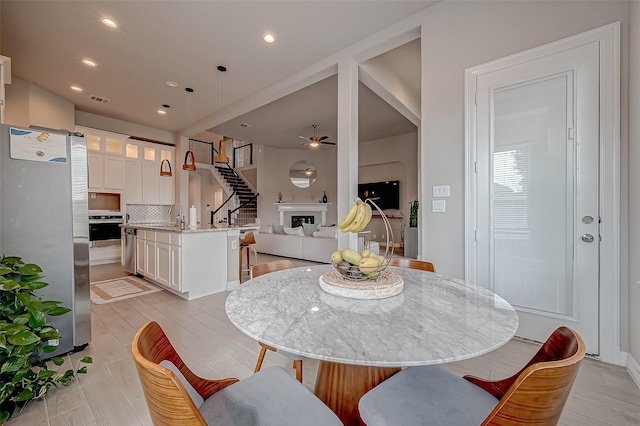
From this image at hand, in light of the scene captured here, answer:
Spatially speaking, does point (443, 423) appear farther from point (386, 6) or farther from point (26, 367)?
point (386, 6)

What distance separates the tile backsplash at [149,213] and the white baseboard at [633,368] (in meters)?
7.85

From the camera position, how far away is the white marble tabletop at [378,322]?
713mm

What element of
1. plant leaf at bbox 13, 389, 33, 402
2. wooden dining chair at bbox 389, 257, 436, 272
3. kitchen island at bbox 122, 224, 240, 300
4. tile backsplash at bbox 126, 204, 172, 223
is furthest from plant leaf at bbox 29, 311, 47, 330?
tile backsplash at bbox 126, 204, 172, 223

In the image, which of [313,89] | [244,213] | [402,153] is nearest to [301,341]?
[313,89]

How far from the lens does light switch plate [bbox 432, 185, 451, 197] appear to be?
8.70 feet

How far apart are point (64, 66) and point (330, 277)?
207 inches

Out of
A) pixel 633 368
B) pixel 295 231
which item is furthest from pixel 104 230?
pixel 633 368

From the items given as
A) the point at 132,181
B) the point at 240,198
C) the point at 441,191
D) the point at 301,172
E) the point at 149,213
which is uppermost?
the point at 301,172

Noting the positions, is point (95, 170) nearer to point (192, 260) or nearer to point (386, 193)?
point (192, 260)

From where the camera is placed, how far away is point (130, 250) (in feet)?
15.4

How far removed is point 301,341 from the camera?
30.1 inches

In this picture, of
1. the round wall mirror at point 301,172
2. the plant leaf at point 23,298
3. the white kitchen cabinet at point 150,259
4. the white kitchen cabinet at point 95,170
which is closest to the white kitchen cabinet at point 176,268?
the white kitchen cabinet at point 150,259

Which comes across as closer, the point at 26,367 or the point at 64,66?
the point at 26,367

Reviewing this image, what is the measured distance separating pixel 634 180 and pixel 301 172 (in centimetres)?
807
